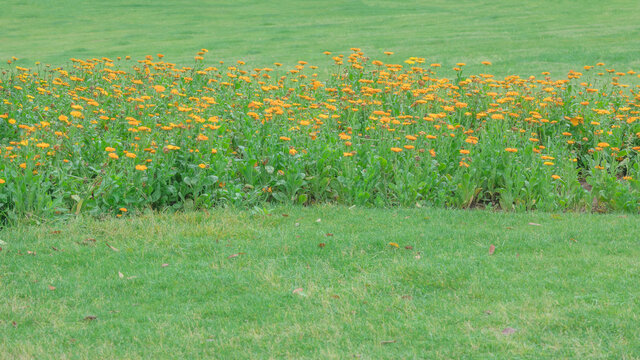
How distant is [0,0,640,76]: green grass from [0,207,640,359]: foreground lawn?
911cm

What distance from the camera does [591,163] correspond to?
723cm

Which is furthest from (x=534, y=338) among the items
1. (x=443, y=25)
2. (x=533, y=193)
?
(x=443, y=25)

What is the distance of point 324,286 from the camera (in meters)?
4.88

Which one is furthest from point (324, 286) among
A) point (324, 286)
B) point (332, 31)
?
point (332, 31)

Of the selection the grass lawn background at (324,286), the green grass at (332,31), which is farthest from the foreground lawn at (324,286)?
the green grass at (332,31)

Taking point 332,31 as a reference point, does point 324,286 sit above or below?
below

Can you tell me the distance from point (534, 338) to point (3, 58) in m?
16.9

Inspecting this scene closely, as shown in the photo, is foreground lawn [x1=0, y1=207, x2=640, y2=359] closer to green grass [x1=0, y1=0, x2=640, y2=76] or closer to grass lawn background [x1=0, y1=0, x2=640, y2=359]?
grass lawn background [x1=0, y1=0, x2=640, y2=359]

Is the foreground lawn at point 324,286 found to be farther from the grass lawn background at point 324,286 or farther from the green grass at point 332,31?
the green grass at point 332,31

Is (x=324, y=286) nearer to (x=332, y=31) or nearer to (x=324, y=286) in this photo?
(x=324, y=286)

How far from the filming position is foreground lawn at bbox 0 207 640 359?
4.11 m

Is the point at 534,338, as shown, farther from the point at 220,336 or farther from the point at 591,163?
the point at 591,163

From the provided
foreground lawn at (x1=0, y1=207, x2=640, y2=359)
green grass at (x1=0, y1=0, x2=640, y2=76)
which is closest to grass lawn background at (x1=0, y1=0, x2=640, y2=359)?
foreground lawn at (x1=0, y1=207, x2=640, y2=359)

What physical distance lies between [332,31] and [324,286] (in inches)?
711
